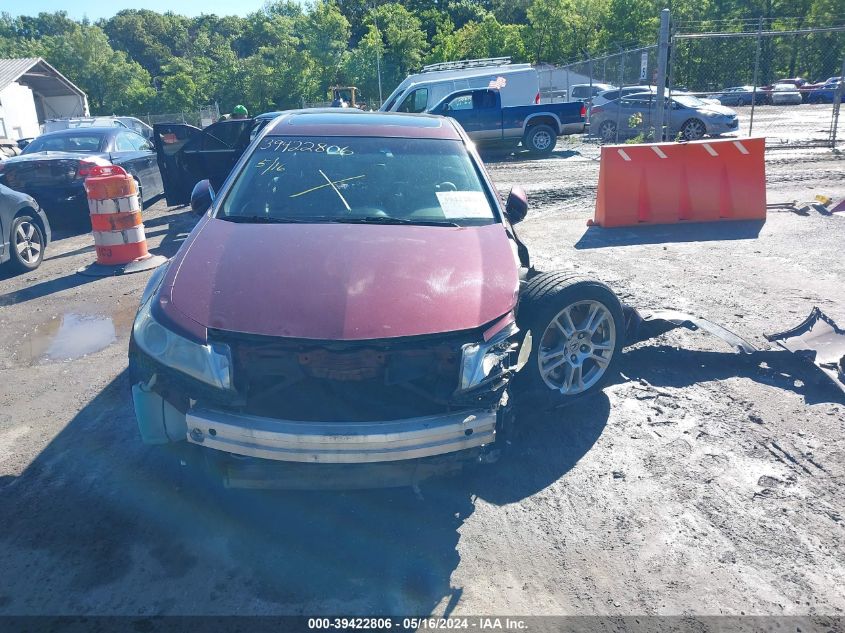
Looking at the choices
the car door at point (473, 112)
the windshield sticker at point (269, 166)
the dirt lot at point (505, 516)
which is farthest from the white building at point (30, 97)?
the dirt lot at point (505, 516)

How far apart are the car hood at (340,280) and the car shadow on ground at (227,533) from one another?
38.4 inches

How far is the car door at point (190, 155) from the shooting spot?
10.1 metres

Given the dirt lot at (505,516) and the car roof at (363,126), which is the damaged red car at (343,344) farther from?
the car roof at (363,126)

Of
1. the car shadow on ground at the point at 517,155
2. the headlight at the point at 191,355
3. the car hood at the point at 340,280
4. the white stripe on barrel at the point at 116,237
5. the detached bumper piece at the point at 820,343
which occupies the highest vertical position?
the car hood at the point at 340,280

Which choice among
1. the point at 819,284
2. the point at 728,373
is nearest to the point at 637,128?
the point at 819,284

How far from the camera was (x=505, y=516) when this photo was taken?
3455 mm

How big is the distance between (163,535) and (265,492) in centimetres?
53

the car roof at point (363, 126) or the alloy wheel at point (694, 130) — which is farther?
the alloy wheel at point (694, 130)

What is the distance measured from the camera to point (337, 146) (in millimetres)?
4824

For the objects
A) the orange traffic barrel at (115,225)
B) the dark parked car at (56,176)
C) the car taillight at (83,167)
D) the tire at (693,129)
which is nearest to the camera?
the orange traffic barrel at (115,225)

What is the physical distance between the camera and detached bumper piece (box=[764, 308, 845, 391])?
4.72m

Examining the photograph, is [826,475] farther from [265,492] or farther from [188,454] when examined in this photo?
[188,454]

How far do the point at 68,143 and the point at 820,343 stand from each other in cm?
1203

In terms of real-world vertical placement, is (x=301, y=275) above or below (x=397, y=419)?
above
